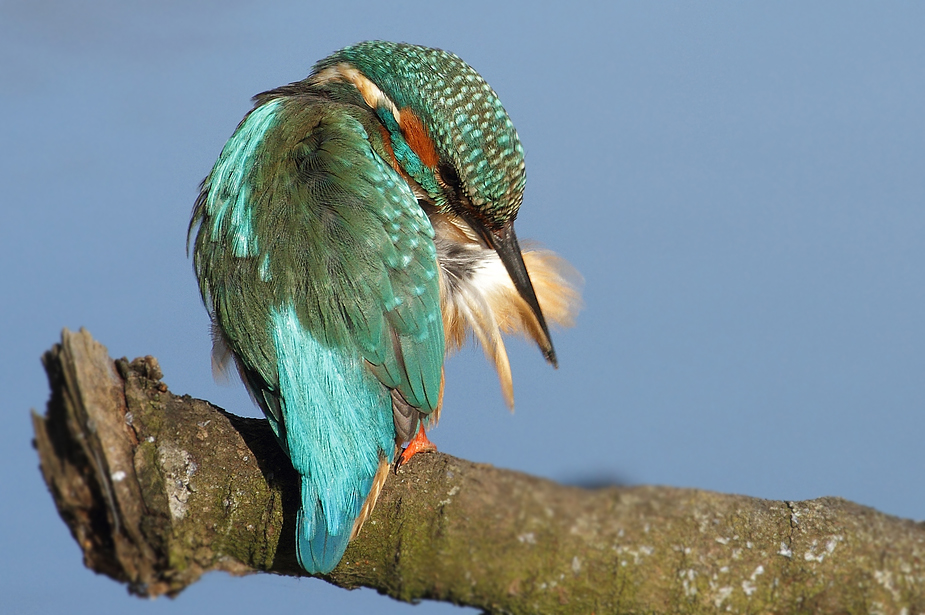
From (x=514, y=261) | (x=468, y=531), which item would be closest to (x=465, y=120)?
(x=514, y=261)

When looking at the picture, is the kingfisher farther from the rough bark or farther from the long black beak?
the rough bark

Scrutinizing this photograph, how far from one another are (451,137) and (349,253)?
49cm

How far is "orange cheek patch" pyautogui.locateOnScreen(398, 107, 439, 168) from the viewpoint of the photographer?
91.1 inches

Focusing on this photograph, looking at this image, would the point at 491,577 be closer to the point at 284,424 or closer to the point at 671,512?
the point at 671,512

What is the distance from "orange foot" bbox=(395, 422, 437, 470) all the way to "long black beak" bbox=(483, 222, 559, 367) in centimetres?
56

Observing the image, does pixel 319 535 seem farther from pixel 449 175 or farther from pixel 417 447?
pixel 449 175

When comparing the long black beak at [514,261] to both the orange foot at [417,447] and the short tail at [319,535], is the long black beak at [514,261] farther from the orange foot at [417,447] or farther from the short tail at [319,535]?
the short tail at [319,535]

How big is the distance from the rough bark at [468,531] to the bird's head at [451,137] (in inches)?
29.7

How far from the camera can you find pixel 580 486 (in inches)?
72.1

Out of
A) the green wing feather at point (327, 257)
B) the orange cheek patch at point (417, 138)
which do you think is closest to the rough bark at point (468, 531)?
the green wing feather at point (327, 257)

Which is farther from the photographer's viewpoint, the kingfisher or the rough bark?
the kingfisher

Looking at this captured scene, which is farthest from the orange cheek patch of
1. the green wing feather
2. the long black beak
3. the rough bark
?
the rough bark

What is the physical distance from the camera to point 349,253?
6.62 feet

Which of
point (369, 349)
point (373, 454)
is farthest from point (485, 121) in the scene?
point (373, 454)
